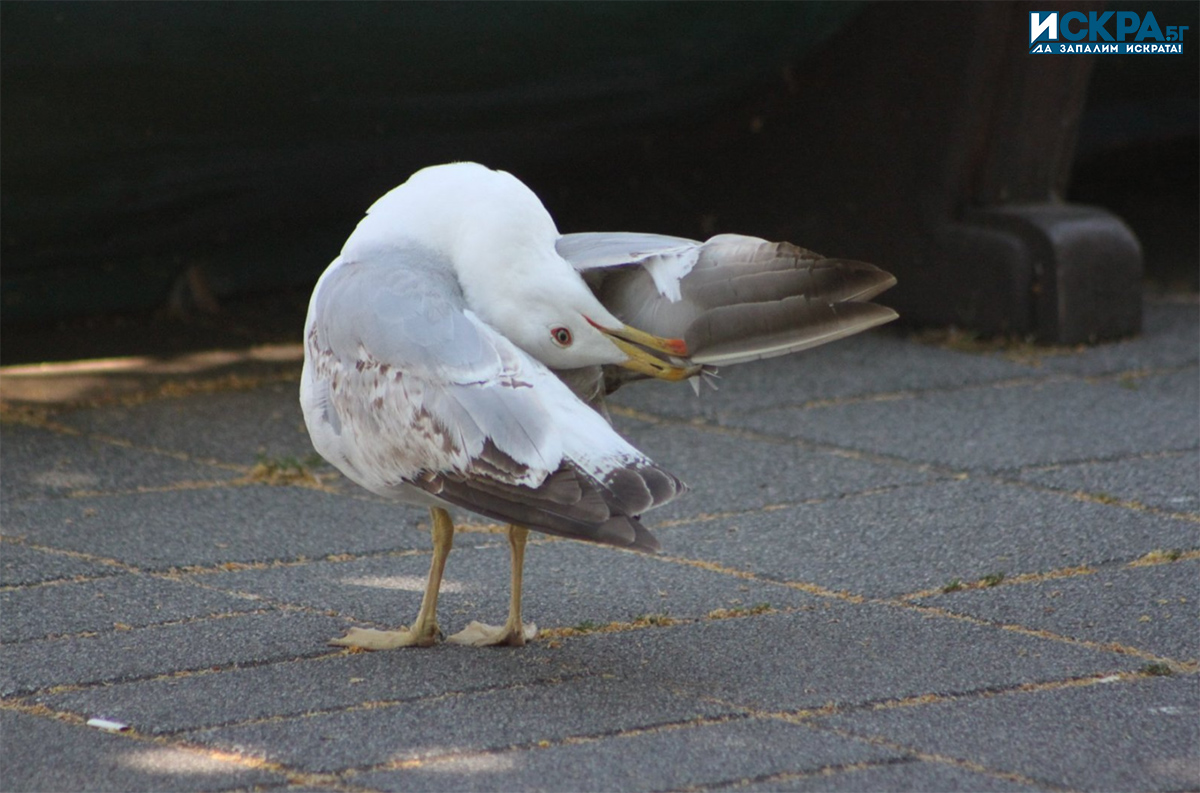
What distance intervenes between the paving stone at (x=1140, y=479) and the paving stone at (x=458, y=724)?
192cm

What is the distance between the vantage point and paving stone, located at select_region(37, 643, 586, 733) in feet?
9.83

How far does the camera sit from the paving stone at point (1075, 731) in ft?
8.87

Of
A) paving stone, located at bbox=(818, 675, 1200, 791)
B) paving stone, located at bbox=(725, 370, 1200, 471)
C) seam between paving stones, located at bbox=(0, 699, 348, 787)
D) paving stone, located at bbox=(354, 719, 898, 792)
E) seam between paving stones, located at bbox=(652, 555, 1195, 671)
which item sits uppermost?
paving stone, located at bbox=(725, 370, 1200, 471)

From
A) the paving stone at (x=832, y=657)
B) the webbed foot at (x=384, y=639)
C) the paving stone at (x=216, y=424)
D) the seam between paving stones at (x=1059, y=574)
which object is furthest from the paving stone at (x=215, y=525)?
the seam between paving stones at (x=1059, y=574)

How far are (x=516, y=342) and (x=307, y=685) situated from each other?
0.80 metres

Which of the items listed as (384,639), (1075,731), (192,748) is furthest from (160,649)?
(1075,731)

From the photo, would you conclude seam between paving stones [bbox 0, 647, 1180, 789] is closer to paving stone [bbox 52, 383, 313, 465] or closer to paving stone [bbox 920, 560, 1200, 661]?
paving stone [bbox 920, 560, 1200, 661]

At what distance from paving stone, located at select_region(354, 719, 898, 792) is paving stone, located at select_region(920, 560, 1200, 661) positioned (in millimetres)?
843

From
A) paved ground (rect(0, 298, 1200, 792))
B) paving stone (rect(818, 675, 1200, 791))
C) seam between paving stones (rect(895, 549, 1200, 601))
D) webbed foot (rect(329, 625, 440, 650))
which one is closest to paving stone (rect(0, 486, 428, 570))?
paved ground (rect(0, 298, 1200, 792))

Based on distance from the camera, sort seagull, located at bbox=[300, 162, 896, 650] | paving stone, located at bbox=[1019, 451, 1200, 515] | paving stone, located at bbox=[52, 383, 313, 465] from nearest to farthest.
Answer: seagull, located at bbox=[300, 162, 896, 650] < paving stone, located at bbox=[1019, 451, 1200, 515] < paving stone, located at bbox=[52, 383, 313, 465]

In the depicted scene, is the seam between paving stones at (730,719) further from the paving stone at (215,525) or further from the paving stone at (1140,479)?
the paving stone at (1140,479)

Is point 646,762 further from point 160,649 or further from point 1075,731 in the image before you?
point 160,649

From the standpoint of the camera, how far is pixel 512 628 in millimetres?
3357

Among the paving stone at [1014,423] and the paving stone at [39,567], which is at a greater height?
the paving stone at [1014,423]
